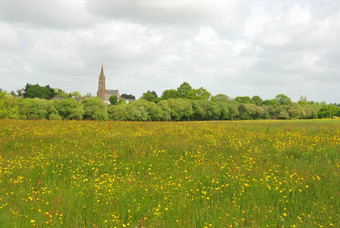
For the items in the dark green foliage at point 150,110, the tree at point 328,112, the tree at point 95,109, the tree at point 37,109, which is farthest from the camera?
the tree at point 328,112

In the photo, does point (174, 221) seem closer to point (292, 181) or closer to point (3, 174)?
point (292, 181)

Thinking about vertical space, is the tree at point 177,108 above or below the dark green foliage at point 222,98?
below

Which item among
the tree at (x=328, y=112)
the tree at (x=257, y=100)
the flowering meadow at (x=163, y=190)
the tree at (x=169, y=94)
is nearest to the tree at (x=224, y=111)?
the tree at (x=169, y=94)

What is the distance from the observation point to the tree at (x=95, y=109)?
197 feet

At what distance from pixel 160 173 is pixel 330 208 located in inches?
165

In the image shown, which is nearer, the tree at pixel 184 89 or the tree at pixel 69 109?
the tree at pixel 69 109

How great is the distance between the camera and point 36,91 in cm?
14762

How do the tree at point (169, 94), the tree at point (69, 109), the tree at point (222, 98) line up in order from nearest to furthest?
the tree at point (69, 109), the tree at point (169, 94), the tree at point (222, 98)

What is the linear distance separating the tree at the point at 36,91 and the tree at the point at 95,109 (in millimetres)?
104411

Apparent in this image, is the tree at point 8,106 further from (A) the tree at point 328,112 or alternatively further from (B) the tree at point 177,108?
(A) the tree at point 328,112

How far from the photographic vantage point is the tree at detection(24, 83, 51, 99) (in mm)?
147000

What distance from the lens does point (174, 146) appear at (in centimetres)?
983

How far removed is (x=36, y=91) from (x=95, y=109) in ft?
361

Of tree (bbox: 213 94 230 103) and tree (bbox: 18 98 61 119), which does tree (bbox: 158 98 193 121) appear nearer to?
tree (bbox: 18 98 61 119)
